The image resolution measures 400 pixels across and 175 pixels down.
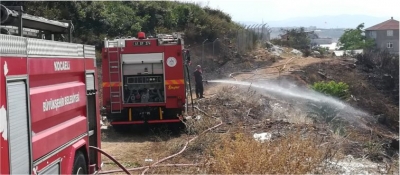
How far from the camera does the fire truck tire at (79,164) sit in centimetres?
639

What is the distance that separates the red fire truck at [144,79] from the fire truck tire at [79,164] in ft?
22.8

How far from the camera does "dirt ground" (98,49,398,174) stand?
10477 mm

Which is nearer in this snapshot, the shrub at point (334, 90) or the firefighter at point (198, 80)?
the firefighter at point (198, 80)

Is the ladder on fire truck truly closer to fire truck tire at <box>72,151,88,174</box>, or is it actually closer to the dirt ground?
the dirt ground

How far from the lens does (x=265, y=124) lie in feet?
45.6

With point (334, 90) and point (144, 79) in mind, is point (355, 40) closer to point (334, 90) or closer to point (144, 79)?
point (334, 90)

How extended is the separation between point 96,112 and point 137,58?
6.41 meters

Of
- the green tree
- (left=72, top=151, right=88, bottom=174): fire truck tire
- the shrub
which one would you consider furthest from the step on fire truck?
the green tree

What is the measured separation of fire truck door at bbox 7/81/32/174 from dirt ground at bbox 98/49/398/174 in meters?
3.74

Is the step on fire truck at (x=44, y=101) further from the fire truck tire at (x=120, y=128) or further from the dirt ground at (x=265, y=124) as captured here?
the fire truck tire at (x=120, y=128)

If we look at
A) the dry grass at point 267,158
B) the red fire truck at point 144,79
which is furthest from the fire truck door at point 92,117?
the red fire truck at point 144,79

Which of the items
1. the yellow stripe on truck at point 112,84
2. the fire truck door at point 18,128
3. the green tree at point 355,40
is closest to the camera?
the fire truck door at point 18,128

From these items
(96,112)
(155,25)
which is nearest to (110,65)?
(96,112)

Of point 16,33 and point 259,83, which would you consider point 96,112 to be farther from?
point 259,83
